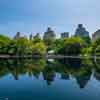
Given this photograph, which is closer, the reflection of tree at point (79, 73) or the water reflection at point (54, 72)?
the reflection of tree at point (79, 73)

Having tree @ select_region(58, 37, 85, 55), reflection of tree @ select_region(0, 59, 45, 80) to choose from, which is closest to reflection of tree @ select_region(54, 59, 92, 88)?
reflection of tree @ select_region(0, 59, 45, 80)

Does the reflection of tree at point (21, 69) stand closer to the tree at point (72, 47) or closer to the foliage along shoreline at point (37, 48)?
the foliage along shoreline at point (37, 48)

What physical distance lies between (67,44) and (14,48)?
1440 cm

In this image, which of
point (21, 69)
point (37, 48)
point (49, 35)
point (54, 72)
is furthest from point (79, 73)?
point (49, 35)

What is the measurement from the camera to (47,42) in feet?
251

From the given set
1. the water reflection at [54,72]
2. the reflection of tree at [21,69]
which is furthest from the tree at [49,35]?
the water reflection at [54,72]

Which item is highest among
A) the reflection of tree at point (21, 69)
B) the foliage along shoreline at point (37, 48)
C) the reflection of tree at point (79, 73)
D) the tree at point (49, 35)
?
the tree at point (49, 35)

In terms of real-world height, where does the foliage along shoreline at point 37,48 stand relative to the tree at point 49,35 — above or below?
below

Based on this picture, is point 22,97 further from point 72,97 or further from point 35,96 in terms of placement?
point 72,97

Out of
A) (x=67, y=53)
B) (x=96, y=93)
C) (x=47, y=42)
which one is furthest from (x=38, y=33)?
(x=96, y=93)

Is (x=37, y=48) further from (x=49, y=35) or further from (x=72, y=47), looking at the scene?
(x=49, y=35)

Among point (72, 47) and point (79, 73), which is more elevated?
point (72, 47)

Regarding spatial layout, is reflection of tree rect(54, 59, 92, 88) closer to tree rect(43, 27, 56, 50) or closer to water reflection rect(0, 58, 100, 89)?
water reflection rect(0, 58, 100, 89)

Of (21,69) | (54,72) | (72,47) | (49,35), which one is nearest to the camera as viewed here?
(54,72)
